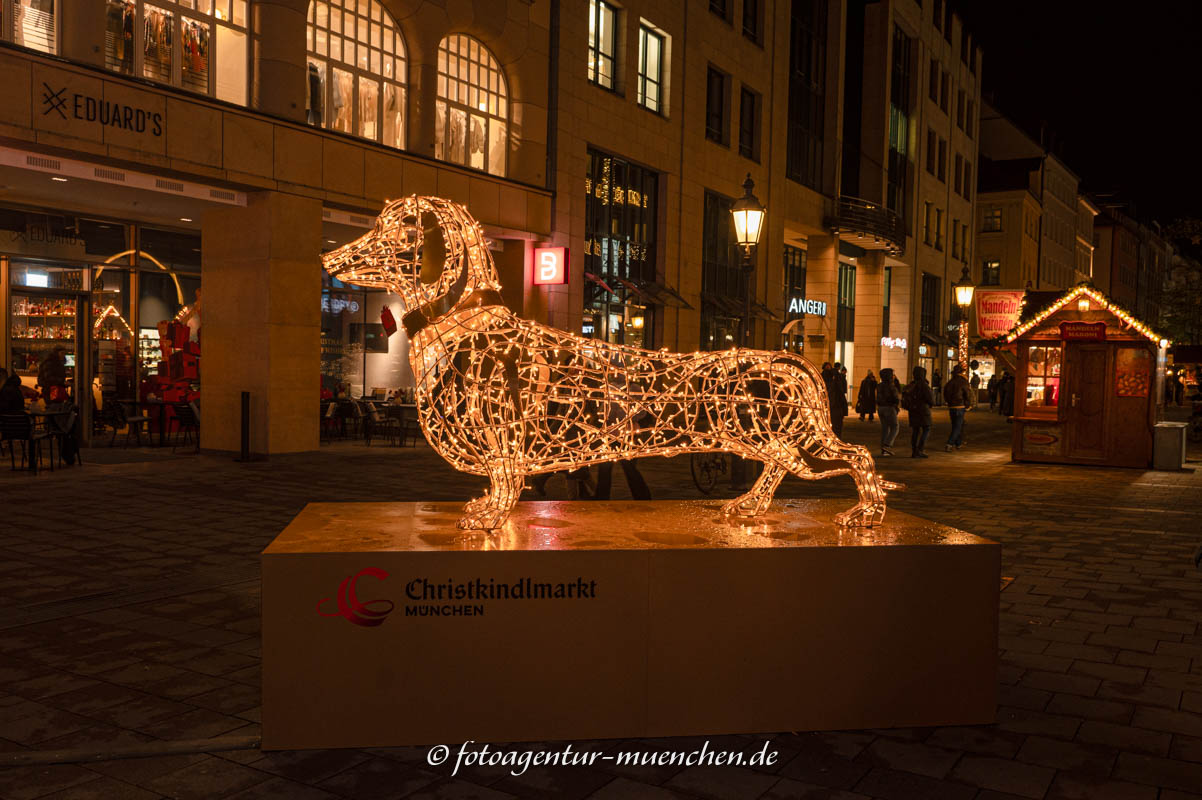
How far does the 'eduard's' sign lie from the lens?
11.9m

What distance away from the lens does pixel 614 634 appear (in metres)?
4.24

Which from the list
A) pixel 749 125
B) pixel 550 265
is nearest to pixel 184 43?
pixel 550 265

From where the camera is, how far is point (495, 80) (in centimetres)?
1923

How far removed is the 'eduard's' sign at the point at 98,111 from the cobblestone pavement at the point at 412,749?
4929 millimetres

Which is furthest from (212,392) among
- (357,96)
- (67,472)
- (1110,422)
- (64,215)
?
(1110,422)

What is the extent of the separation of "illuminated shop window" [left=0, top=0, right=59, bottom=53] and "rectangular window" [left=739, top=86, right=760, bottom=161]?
1907 centimetres

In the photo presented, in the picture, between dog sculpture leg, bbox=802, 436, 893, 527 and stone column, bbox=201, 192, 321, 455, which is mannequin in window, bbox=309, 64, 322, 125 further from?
dog sculpture leg, bbox=802, 436, 893, 527

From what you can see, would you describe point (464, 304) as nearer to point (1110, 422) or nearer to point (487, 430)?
point (487, 430)

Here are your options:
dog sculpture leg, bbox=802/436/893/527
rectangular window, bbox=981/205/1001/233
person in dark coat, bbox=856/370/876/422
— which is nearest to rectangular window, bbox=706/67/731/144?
person in dark coat, bbox=856/370/876/422

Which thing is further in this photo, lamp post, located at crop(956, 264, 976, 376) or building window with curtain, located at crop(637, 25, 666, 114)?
building window with curtain, located at crop(637, 25, 666, 114)

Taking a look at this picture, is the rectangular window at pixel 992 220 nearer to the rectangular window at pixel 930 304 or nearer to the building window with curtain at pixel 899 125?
the rectangular window at pixel 930 304

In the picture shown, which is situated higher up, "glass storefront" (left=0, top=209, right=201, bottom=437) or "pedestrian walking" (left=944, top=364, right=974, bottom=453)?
"glass storefront" (left=0, top=209, right=201, bottom=437)

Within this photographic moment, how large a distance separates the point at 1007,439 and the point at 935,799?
22.6m

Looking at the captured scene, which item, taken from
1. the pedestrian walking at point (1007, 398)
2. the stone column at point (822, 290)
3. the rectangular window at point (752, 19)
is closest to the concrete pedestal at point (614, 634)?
the rectangular window at point (752, 19)
